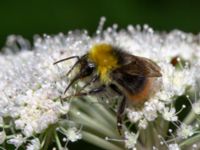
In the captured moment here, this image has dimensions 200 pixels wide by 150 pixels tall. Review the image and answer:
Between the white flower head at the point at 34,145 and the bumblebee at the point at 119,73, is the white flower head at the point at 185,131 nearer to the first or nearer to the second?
the bumblebee at the point at 119,73

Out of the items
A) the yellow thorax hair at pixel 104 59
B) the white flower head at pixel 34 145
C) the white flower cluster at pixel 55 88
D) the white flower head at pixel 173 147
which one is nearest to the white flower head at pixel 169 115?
the white flower cluster at pixel 55 88

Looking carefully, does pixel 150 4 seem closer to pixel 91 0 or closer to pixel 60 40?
pixel 91 0

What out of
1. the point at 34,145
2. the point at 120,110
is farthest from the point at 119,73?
the point at 34,145

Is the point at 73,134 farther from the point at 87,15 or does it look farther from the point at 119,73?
the point at 87,15

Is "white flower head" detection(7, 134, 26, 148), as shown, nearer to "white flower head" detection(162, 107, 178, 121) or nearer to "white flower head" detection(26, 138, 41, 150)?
"white flower head" detection(26, 138, 41, 150)

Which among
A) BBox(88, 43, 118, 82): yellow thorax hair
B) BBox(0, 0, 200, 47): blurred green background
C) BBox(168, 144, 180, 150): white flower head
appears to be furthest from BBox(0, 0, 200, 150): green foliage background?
BBox(168, 144, 180, 150): white flower head
